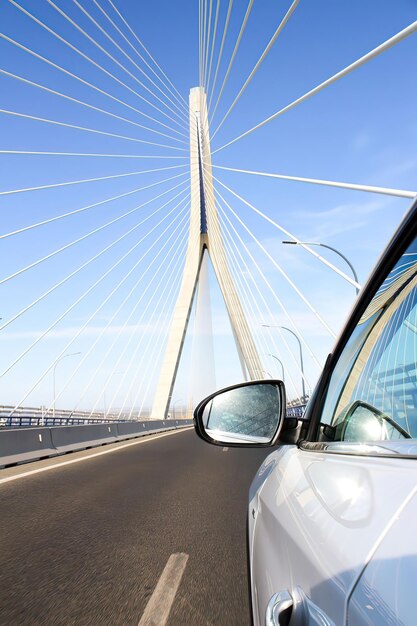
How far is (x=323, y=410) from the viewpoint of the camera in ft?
9.03

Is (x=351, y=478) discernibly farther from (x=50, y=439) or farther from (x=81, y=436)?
(x=81, y=436)

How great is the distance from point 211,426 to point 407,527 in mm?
2246

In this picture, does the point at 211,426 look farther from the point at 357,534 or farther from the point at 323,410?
the point at 357,534

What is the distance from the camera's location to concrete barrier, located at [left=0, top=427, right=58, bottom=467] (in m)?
14.1

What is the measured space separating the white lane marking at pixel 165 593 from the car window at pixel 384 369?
173 cm

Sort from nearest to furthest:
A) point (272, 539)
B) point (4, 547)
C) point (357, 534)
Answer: point (357, 534) → point (272, 539) → point (4, 547)

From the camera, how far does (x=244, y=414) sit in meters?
3.20

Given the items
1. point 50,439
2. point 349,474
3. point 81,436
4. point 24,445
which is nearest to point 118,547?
point 349,474

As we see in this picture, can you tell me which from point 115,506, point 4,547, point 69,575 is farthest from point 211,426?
point 115,506

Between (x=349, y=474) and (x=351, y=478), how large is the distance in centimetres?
4

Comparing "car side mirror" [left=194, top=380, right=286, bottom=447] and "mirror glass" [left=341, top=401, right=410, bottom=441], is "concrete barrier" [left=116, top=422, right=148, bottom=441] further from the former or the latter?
"mirror glass" [left=341, top=401, right=410, bottom=441]

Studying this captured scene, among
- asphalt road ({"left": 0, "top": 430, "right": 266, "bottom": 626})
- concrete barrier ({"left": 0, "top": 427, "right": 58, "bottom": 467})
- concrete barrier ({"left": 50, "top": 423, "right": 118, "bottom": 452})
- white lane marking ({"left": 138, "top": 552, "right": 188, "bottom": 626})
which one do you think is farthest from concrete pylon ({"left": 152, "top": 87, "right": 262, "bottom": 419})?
white lane marking ({"left": 138, "top": 552, "right": 188, "bottom": 626})

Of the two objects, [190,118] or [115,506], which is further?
[190,118]

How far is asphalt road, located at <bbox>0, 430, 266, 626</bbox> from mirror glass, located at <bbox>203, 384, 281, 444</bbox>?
1.04 metres
